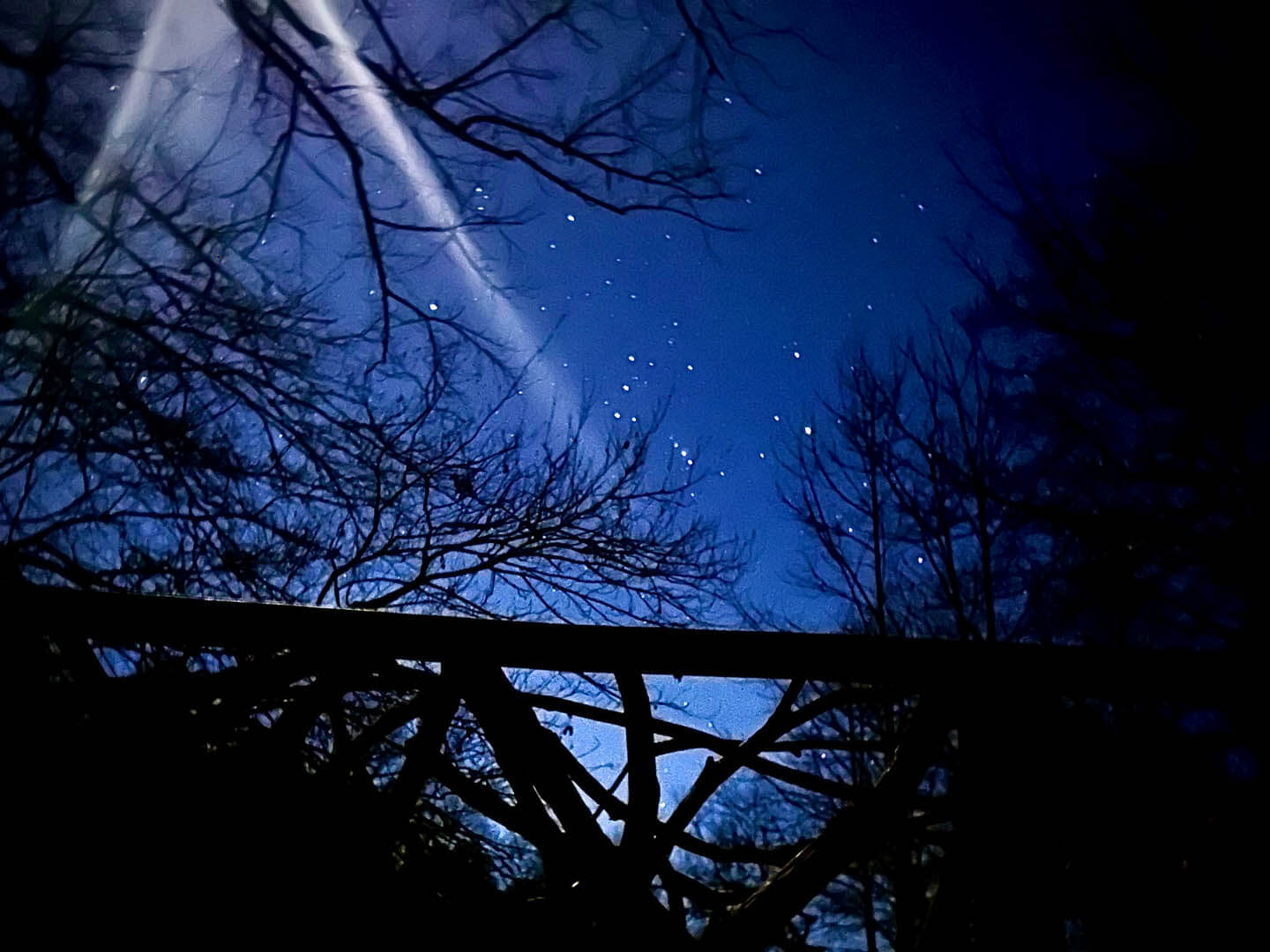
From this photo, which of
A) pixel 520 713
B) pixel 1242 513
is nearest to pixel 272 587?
pixel 520 713

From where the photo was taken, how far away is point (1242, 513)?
7.86m

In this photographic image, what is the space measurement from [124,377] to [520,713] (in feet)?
18.9

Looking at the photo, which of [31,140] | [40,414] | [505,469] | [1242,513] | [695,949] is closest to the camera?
[695,949]

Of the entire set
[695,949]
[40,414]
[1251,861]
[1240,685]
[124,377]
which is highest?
[124,377]

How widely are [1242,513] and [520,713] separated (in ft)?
31.0

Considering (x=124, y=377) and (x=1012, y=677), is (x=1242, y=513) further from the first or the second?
(x=124, y=377)

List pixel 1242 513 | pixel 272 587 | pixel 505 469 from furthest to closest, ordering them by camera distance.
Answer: pixel 1242 513 < pixel 505 469 < pixel 272 587

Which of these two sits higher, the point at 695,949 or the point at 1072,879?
the point at 1072,879

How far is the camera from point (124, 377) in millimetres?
5762

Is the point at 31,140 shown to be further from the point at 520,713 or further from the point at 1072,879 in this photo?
the point at 1072,879

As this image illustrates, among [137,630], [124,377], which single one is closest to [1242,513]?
[137,630]

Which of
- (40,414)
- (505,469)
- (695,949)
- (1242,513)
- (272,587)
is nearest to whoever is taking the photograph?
(695,949)

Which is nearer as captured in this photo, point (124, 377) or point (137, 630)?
point (137, 630)

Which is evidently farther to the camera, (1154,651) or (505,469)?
(505,469)
